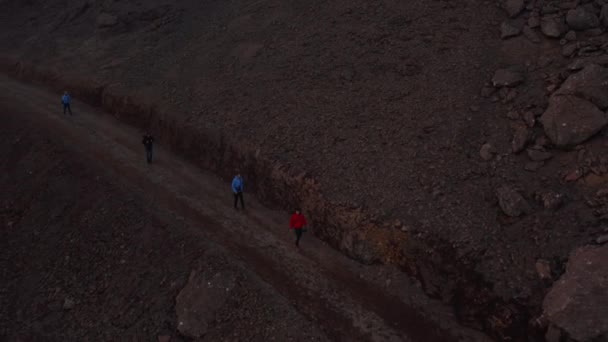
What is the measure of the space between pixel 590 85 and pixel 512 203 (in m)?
5.13

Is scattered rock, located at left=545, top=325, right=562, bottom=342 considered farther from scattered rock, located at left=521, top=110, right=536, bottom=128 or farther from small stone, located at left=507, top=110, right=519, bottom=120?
small stone, located at left=507, top=110, right=519, bottom=120

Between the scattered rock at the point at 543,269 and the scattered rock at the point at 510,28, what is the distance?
441 inches

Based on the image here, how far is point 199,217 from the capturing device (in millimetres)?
17938

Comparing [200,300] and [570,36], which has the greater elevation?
[570,36]

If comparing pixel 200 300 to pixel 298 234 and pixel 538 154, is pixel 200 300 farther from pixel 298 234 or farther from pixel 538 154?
pixel 538 154

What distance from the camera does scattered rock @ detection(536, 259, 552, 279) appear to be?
12359mm

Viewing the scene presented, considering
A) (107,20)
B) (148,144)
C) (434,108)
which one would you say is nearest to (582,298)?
(434,108)

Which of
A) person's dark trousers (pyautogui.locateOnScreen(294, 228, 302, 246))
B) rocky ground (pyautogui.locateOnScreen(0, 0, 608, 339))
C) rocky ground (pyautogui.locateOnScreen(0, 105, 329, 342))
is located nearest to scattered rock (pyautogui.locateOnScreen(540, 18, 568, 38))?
rocky ground (pyautogui.locateOnScreen(0, 0, 608, 339))

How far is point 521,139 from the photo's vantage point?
612 inches

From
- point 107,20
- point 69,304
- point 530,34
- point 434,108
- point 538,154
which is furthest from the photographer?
point 107,20

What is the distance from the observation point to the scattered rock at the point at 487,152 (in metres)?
15.7

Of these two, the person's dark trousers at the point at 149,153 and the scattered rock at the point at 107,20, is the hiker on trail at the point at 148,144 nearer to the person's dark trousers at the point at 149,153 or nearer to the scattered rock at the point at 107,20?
the person's dark trousers at the point at 149,153

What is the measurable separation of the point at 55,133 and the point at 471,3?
75.0 ft

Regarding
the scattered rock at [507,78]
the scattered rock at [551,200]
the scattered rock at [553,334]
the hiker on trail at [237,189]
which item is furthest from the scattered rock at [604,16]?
the hiker on trail at [237,189]
